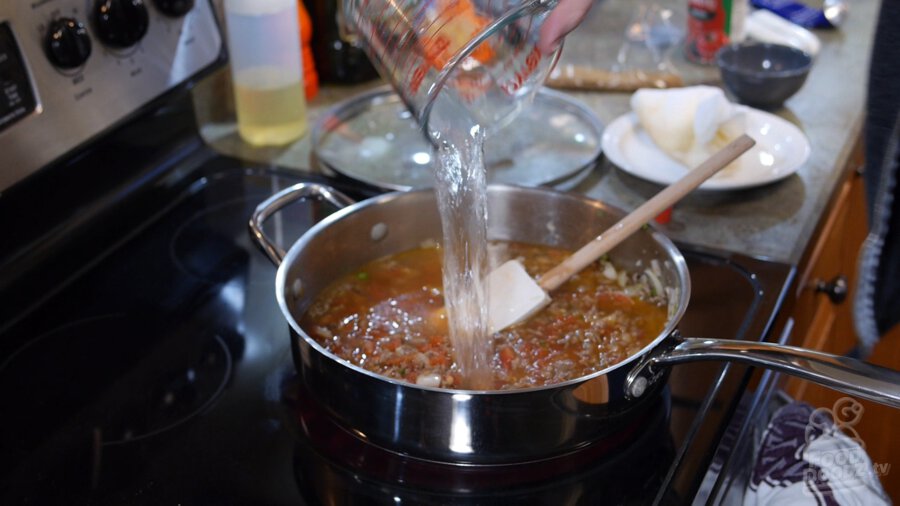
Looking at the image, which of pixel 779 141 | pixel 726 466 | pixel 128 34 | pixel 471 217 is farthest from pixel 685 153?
pixel 128 34

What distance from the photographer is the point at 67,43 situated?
3.01ft

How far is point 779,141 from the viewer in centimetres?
128

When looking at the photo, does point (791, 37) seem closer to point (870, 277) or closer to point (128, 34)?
point (870, 277)

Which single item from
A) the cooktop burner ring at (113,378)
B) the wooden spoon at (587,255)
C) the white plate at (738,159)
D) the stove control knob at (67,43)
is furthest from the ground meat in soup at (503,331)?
the stove control knob at (67,43)

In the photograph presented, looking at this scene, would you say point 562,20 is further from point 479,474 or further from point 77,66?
point 77,66

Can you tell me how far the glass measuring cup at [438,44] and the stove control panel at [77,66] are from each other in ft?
0.84

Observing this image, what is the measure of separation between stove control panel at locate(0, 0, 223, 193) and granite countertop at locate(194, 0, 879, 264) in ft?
0.80

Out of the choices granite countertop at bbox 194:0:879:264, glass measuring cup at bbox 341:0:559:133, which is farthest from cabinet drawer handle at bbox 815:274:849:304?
glass measuring cup at bbox 341:0:559:133

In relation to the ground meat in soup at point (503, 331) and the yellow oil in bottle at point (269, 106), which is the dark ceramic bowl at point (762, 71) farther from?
the yellow oil in bottle at point (269, 106)

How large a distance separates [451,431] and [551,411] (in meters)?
0.08

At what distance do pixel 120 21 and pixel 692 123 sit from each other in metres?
0.73

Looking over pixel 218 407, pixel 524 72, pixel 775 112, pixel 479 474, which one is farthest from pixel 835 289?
pixel 218 407

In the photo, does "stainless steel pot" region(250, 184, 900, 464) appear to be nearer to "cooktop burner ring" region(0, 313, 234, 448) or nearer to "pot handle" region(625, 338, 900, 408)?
"pot handle" region(625, 338, 900, 408)

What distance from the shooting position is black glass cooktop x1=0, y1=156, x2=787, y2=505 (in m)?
0.75
